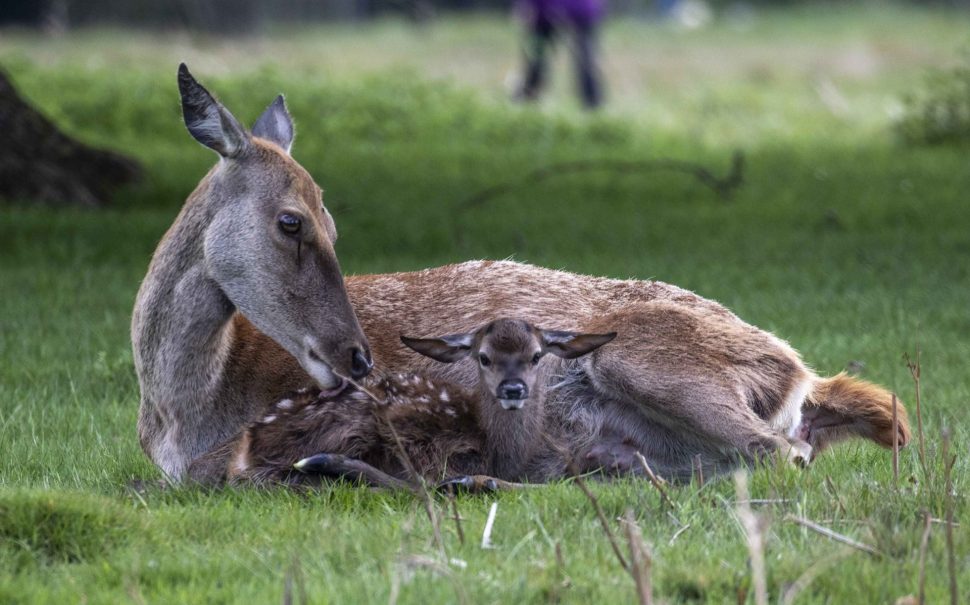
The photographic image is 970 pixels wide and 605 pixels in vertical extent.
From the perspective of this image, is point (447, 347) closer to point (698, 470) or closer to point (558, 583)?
point (698, 470)

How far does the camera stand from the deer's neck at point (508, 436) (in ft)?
18.7

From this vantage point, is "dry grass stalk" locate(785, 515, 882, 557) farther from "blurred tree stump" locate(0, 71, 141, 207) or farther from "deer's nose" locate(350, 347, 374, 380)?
"blurred tree stump" locate(0, 71, 141, 207)

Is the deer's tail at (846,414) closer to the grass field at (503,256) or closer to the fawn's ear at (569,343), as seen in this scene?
the grass field at (503,256)

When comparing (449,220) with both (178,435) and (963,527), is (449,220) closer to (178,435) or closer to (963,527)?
(178,435)

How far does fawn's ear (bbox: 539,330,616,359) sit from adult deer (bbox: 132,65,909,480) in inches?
7.6

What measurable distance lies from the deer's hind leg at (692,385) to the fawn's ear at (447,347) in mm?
526

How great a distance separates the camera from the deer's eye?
5625 millimetres

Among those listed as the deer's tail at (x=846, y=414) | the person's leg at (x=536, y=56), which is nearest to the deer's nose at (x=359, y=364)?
the deer's tail at (x=846, y=414)

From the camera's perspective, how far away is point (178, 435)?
5832 millimetres

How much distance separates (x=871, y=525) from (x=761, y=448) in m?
1.04

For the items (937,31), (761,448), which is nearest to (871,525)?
(761,448)

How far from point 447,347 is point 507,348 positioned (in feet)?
0.97

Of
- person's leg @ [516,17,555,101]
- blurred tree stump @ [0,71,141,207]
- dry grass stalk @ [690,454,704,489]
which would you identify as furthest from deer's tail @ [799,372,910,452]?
person's leg @ [516,17,555,101]

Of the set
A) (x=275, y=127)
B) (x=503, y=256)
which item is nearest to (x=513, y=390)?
(x=275, y=127)
